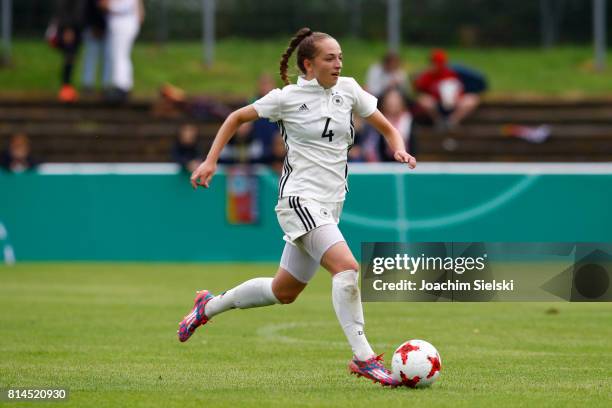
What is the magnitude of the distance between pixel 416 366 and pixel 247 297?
1528 millimetres

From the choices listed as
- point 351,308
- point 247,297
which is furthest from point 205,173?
point 351,308

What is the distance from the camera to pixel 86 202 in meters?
19.5

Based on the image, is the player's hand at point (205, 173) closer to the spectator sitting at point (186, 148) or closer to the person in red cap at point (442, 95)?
the spectator sitting at point (186, 148)

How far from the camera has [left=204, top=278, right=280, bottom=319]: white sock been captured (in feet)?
28.0

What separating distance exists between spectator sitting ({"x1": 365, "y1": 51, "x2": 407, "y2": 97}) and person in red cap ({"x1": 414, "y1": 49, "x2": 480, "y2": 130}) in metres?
0.37

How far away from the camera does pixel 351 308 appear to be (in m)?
7.84

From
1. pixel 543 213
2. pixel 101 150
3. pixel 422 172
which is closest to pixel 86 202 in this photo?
pixel 101 150

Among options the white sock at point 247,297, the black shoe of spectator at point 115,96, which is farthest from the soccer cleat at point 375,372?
the black shoe of spectator at point 115,96

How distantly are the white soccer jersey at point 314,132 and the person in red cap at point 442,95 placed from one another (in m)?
14.7

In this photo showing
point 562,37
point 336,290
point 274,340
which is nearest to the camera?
point 336,290

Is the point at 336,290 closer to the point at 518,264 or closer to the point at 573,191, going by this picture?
the point at 518,264

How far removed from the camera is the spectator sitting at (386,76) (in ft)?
75.2

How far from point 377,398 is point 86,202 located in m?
12.9

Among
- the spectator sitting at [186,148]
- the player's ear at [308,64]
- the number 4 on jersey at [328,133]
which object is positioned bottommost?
the spectator sitting at [186,148]
